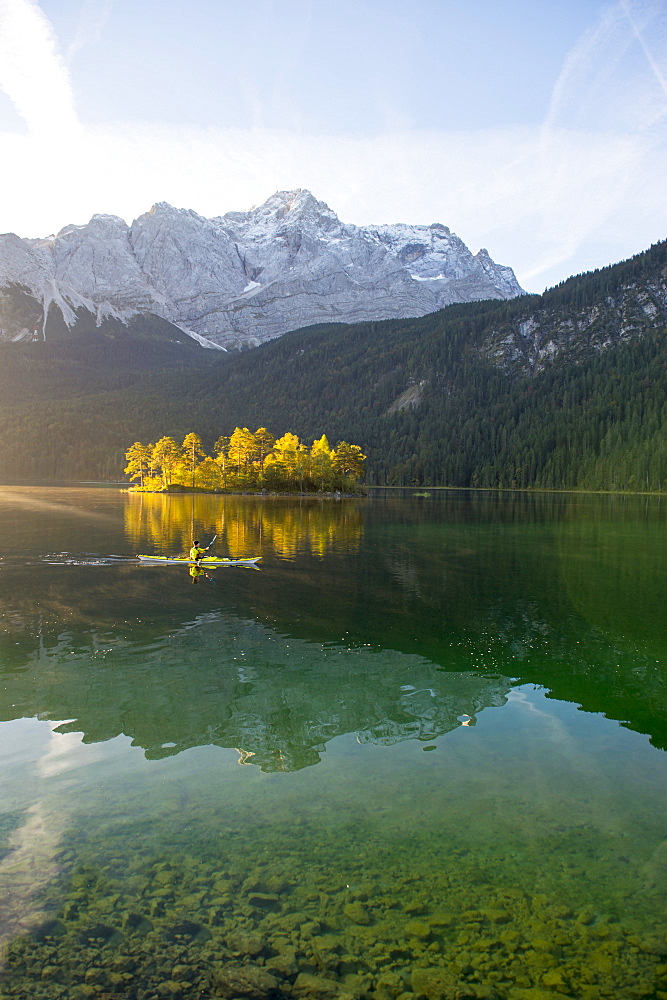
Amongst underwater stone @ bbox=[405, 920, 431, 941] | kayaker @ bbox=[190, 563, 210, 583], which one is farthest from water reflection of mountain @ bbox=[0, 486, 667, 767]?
underwater stone @ bbox=[405, 920, 431, 941]

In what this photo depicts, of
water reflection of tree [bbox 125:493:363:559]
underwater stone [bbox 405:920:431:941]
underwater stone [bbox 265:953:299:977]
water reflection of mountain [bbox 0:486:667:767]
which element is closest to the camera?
underwater stone [bbox 265:953:299:977]

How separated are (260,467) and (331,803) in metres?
139

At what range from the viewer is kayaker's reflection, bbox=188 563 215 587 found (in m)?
36.9

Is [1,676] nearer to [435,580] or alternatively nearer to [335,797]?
[335,797]

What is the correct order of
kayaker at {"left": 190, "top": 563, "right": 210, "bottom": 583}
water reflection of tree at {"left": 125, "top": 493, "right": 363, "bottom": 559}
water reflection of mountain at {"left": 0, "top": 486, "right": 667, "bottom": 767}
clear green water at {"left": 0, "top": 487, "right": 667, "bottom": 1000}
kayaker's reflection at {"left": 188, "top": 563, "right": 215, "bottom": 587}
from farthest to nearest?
water reflection of tree at {"left": 125, "top": 493, "right": 363, "bottom": 559} → kayaker at {"left": 190, "top": 563, "right": 210, "bottom": 583} → kayaker's reflection at {"left": 188, "top": 563, "right": 215, "bottom": 587} → water reflection of mountain at {"left": 0, "top": 486, "right": 667, "bottom": 767} → clear green water at {"left": 0, "top": 487, "right": 667, "bottom": 1000}

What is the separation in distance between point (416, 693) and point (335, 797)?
628 centimetres

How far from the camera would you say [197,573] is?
38.9 m

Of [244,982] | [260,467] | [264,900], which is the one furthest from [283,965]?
[260,467]

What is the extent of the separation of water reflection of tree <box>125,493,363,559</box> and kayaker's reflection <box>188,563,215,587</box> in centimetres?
572

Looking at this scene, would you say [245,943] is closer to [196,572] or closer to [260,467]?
[196,572]

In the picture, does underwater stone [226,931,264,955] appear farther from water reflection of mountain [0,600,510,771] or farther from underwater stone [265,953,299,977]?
water reflection of mountain [0,600,510,771]

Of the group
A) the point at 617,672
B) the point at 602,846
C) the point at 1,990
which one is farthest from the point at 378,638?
the point at 1,990

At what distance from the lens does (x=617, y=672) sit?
20.0 m

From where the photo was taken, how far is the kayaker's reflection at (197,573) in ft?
121
